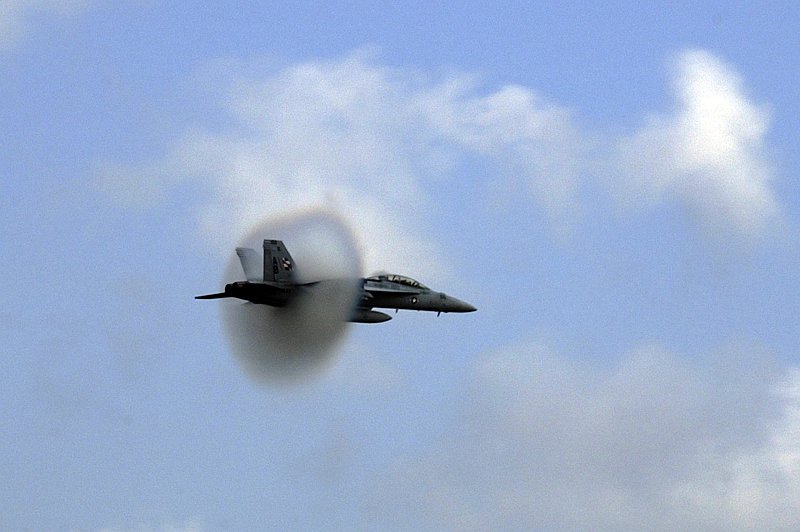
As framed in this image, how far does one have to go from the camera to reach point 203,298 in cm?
19462

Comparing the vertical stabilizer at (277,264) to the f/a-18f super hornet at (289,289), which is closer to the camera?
the f/a-18f super hornet at (289,289)

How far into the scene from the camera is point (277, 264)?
19700 cm

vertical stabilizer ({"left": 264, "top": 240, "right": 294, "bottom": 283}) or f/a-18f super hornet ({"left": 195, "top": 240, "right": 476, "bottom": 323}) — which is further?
vertical stabilizer ({"left": 264, "top": 240, "right": 294, "bottom": 283})

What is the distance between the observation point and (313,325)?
198625 mm

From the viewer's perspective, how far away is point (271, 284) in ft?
637

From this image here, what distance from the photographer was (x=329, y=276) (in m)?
198

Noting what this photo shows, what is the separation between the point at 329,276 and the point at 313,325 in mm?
4430

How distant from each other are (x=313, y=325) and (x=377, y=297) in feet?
19.6

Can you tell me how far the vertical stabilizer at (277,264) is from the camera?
644 ft

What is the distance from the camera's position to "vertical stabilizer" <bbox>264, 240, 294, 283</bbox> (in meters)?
196

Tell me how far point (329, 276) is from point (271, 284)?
6.14 metres

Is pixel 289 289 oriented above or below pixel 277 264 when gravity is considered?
below

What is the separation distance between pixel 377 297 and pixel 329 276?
446 centimetres

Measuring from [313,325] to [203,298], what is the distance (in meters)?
10.2
